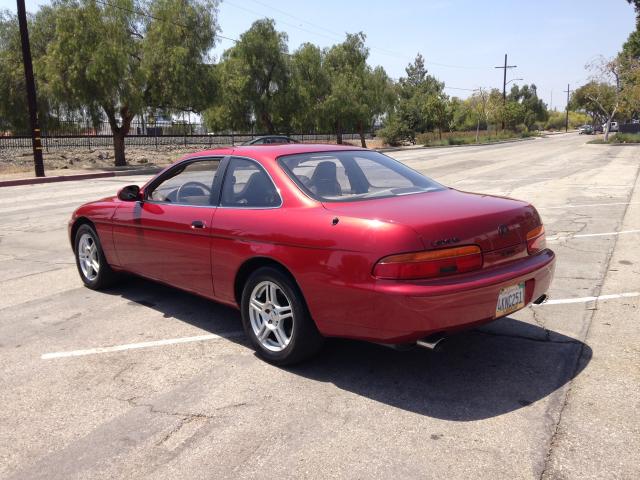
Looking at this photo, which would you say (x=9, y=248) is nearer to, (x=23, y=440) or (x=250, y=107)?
(x=23, y=440)

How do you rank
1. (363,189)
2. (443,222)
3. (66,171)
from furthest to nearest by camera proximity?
(66,171) < (363,189) < (443,222)

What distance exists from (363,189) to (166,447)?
7.51ft

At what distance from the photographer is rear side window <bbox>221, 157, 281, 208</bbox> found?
4.29 meters

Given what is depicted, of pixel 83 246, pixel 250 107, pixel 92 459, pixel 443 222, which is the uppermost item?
pixel 250 107

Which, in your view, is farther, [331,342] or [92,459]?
[331,342]

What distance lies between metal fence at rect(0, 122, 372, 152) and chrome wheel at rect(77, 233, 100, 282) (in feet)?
82.0

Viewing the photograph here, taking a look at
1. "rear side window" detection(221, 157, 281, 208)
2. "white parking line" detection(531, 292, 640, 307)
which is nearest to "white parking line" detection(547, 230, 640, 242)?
"white parking line" detection(531, 292, 640, 307)

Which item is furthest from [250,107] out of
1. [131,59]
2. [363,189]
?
[363,189]

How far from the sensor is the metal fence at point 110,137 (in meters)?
31.9

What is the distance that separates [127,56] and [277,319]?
26.1 metres

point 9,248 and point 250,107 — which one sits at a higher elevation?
point 250,107

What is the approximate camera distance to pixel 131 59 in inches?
1109

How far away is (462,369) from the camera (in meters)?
4.11

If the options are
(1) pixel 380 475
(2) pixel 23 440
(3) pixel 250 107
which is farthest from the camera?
(3) pixel 250 107
